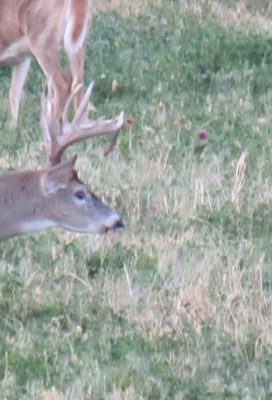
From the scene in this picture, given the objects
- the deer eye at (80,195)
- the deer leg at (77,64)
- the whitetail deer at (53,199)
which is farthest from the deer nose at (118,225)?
the deer leg at (77,64)

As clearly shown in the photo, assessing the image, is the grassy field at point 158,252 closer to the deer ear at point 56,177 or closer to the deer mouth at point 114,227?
the deer mouth at point 114,227

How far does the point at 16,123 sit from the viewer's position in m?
11.1

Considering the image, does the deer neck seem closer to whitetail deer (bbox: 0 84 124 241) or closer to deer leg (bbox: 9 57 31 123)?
whitetail deer (bbox: 0 84 124 241)

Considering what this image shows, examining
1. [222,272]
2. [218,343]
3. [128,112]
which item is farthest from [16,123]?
[218,343]

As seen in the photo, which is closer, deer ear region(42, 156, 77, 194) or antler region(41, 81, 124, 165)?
deer ear region(42, 156, 77, 194)

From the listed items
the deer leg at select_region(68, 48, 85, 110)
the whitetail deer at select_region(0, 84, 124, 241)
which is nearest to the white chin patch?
the whitetail deer at select_region(0, 84, 124, 241)

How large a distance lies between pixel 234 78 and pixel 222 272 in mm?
5085

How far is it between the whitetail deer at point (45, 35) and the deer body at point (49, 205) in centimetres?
343

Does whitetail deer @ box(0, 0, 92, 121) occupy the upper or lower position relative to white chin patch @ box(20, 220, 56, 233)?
lower

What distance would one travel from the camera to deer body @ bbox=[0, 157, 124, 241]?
24.5 ft

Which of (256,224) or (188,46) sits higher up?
(256,224)

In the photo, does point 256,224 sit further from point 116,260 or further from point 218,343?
point 218,343

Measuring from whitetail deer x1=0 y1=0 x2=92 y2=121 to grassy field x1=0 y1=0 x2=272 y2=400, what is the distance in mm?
409

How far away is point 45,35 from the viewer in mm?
11078
